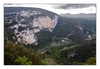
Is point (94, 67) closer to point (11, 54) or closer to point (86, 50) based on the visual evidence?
point (86, 50)

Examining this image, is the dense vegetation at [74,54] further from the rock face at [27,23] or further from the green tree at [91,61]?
the rock face at [27,23]

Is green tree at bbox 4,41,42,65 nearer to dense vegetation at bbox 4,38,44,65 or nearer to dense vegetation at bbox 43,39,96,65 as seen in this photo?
dense vegetation at bbox 4,38,44,65

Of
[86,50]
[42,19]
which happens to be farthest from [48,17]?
[86,50]

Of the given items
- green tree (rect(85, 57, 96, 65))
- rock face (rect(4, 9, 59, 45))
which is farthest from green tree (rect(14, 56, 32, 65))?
green tree (rect(85, 57, 96, 65))

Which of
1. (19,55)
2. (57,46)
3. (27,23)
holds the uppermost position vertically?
(27,23)

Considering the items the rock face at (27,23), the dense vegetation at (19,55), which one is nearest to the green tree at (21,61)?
the dense vegetation at (19,55)

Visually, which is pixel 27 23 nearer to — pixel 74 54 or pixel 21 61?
pixel 21 61

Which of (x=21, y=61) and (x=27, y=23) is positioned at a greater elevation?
(x=27, y=23)

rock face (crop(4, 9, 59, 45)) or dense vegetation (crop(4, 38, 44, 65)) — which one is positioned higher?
rock face (crop(4, 9, 59, 45))

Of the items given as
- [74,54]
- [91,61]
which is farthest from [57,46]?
[91,61]
